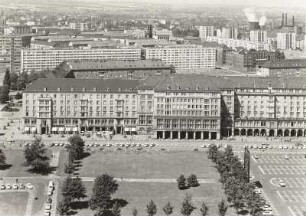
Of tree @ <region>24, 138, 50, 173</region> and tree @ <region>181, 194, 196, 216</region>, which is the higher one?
tree @ <region>24, 138, 50, 173</region>

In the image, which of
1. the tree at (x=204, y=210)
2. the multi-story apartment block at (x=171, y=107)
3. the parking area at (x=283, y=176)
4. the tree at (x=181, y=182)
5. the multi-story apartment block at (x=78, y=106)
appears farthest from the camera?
the multi-story apartment block at (x=78, y=106)

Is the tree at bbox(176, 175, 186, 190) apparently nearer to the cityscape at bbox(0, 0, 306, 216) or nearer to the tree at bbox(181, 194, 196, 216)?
the cityscape at bbox(0, 0, 306, 216)

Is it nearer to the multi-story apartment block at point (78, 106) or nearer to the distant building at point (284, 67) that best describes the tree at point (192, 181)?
the multi-story apartment block at point (78, 106)

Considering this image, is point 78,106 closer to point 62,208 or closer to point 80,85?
point 80,85

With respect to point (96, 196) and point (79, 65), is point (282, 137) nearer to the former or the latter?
point (96, 196)

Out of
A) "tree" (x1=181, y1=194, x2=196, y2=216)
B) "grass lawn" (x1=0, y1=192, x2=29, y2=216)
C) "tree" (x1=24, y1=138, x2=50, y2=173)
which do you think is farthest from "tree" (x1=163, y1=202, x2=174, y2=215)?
"tree" (x1=24, y1=138, x2=50, y2=173)

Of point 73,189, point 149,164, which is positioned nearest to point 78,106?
point 149,164

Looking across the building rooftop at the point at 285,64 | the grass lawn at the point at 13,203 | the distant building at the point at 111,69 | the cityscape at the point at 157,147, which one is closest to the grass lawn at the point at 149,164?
the cityscape at the point at 157,147
